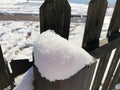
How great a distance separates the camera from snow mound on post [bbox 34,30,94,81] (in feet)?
2.86

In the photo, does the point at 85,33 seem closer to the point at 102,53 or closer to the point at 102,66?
the point at 102,53

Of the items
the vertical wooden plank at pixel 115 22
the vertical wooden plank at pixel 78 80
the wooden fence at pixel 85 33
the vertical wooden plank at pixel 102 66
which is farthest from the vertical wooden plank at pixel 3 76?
the vertical wooden plank at pixel 115 22

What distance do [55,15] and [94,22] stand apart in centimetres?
41

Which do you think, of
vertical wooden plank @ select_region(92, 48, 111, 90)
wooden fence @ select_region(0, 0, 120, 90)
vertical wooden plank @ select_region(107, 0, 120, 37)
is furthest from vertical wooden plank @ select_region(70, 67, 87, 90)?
vertical wooden plank @ select_region(107, 0, 120, 37)

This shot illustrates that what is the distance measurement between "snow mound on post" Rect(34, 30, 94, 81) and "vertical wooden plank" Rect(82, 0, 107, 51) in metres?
0.48

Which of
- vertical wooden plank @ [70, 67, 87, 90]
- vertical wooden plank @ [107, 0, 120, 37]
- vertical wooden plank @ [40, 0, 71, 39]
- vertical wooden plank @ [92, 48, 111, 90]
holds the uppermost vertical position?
vertical wooden plank @ [40, 0, 71, 39]

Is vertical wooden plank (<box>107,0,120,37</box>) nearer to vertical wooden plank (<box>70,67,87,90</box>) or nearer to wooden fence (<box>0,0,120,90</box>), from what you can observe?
wooden fence (<box>0,0,120,90</box>)

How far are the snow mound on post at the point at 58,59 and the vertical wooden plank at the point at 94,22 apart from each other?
480 millimetres

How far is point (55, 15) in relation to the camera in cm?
112

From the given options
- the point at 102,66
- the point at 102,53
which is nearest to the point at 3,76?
the point at 102,53

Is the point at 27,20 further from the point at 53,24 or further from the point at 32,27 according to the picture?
the point at 53,24

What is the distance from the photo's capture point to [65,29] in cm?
124

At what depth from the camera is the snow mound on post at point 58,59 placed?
87 cm

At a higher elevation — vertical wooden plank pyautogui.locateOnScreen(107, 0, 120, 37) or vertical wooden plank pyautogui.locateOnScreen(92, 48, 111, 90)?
vertical wooden plank pyautogui.locateOnScreen(107, 0, 120, 37)
